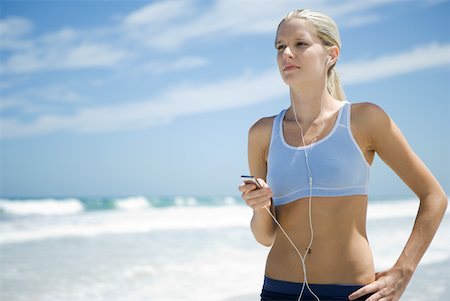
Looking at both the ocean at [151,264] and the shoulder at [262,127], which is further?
the ocean at [151,264]

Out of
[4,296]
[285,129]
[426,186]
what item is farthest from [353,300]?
[4,296]

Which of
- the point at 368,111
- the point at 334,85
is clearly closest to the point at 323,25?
the point at 334,85

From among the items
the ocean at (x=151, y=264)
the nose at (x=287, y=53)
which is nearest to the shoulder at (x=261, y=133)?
the nose at (x=287, y=53)

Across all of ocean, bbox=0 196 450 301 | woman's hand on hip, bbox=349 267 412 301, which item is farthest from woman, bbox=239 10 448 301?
ocean, bbox=0 196 450 301

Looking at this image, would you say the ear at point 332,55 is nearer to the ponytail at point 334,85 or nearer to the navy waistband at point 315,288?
the ponytail at point 334,85

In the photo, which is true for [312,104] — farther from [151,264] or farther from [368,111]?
[151,264]

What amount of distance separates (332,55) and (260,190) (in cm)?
76

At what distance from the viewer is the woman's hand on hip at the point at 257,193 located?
2188mm

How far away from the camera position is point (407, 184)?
7.60 ft

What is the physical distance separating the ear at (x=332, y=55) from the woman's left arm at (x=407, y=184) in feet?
0.98

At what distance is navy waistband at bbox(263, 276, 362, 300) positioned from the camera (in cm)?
220

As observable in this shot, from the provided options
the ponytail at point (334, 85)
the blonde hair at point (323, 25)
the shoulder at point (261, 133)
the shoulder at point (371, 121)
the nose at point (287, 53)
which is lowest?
the shoulder at point (371, 121)

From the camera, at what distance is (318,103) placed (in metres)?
2.51

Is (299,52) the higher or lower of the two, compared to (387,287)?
higher
